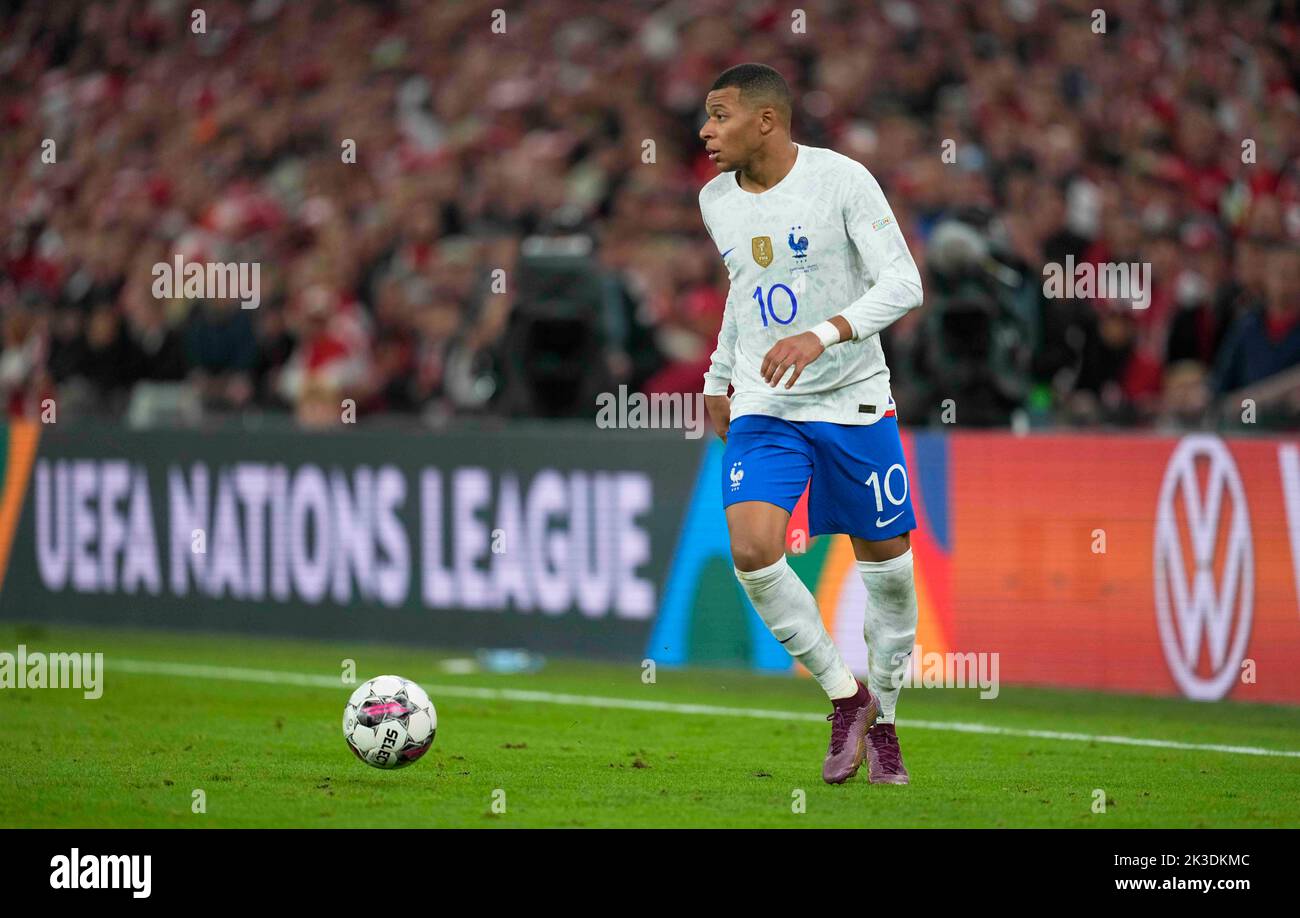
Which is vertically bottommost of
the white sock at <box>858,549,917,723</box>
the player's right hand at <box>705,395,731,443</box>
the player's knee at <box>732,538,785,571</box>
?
the white sock at <box>858,549,917,723</box>

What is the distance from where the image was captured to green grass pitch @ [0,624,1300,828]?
729 cm

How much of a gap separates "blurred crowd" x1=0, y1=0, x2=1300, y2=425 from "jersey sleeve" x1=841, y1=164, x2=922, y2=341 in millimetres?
3991

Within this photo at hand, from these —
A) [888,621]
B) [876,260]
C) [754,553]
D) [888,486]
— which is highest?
[876,260]

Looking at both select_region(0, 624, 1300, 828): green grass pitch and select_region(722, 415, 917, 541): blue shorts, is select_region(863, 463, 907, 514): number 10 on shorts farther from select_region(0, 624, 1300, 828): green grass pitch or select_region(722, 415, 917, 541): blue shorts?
select_region(0, 624, 1300, 828): green grass pitch

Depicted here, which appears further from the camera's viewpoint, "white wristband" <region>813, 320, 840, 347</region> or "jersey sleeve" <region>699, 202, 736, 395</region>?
"jersey sleeve" <region>699, 202, 736, 395</region>

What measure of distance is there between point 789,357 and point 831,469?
0.76 meters

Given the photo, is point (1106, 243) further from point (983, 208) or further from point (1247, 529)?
point (1247, 529)

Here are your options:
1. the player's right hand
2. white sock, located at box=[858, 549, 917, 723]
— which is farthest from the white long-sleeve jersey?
white sock, located at box=[858, 549, 917, 723]

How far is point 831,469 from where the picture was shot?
306 inches

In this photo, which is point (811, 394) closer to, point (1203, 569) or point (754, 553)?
point (754, 553)

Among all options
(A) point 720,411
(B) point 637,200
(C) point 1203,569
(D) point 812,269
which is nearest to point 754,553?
(A) point 720,411

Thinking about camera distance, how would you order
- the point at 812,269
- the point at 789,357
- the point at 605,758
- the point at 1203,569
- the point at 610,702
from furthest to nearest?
the point at 610,702 → the point at 1203,569 → the point at 605,758 → the point at 812,269 → the point at 789,357

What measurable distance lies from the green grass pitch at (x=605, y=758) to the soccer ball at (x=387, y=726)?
88 millimetres

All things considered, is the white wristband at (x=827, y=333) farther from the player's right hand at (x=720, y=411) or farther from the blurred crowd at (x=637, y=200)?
the blurred crowd at (x=637, y=200)
